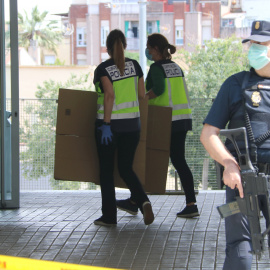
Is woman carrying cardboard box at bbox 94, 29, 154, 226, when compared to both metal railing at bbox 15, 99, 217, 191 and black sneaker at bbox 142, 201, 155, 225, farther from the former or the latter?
metal railing at bbox 15, 99, 217, 191

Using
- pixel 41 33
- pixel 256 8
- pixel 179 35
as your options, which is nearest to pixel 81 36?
pixel 41 33

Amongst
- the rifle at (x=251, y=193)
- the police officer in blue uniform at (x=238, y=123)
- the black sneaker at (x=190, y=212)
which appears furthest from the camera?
the black sneaker at (x=190, y=212)

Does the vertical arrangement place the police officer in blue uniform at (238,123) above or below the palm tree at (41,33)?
below

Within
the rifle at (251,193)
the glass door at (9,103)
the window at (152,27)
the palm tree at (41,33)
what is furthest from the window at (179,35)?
the rifle at (251,193)

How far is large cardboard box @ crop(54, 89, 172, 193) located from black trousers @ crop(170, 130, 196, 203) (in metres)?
0.07

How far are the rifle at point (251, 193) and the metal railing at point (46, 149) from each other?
6.24m

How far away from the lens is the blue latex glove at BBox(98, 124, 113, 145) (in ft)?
21.9

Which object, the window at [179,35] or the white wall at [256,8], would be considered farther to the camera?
the window at [179,35]

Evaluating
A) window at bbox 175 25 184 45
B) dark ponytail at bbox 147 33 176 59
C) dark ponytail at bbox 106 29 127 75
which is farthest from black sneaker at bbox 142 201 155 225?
window at bbox 175 25 184 45

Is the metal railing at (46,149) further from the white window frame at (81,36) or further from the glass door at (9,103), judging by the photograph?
the white window frame at (81,36)

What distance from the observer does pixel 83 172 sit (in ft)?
24.1

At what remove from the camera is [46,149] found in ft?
34.3

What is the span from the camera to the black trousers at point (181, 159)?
7.40 metres

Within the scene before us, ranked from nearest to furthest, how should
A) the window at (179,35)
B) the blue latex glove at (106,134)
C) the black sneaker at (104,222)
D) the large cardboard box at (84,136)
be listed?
the blue latex glove at (106,134) → the black sneaker at (104,222) → the large cardboard box at (84,136) → the window at (179,35)
